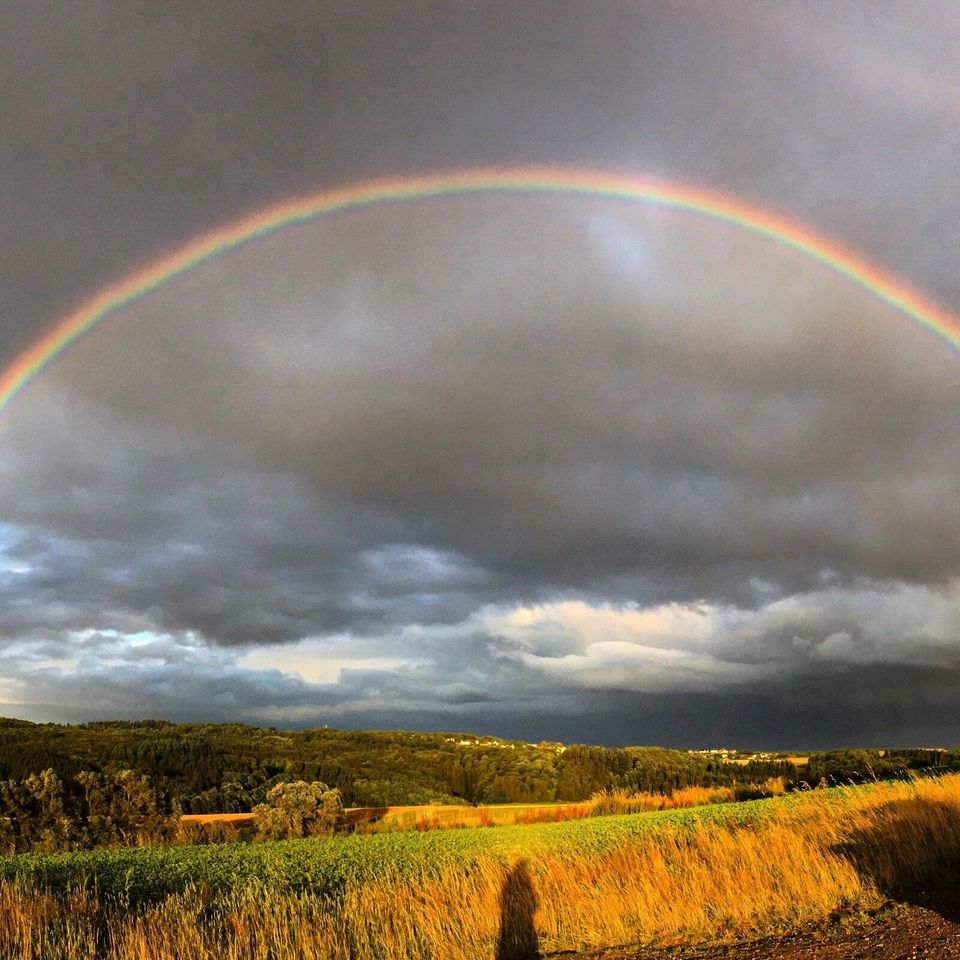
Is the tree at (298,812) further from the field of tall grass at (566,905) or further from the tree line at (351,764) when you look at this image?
the field of tall grass at (566,905)

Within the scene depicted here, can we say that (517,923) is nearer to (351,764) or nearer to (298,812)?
(298,812)

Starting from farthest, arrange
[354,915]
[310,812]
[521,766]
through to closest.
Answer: [521,766] → [310,812] → [354,915]

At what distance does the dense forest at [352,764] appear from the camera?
102375mm

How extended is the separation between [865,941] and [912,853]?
175 inches

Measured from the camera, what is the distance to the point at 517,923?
14.3 meters

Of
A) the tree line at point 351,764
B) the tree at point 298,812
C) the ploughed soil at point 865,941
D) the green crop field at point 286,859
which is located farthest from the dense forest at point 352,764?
the ploughed soil at point 865,941

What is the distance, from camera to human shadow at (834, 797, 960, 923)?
43.4ft

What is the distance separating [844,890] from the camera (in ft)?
43.9

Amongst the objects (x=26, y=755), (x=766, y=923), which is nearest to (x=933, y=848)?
(x=766, y=923)

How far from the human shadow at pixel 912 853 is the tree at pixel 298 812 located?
6080 cm

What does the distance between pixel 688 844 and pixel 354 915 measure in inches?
343

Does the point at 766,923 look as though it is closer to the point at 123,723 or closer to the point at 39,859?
the point at 39,859

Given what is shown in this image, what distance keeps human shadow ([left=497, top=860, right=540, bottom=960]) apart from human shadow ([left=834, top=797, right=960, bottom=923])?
5371mm

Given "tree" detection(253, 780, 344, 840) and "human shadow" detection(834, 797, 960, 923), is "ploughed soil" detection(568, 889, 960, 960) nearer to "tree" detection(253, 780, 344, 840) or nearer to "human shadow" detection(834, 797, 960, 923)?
"human shadow" detection(834, 797, 960, 923)
